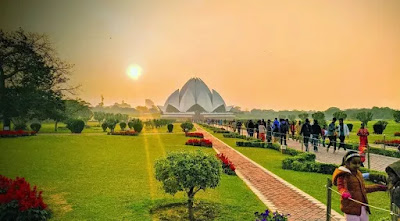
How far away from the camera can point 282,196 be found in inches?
287

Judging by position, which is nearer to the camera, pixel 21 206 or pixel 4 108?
pixel 21 206

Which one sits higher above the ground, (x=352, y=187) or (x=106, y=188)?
(x=352, y=187)

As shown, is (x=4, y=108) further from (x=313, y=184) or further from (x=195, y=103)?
(x=195, y=103)

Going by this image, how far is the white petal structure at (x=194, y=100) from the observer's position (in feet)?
258

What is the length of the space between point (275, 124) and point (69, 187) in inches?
529

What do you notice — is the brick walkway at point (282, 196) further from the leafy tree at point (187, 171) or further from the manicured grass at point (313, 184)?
the leafy tree at point (187, 171)

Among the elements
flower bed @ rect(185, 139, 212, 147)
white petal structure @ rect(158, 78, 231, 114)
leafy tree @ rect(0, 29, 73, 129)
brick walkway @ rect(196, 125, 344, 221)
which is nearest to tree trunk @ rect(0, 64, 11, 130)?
leafy tree @ rect(0, 29, 73, 129)

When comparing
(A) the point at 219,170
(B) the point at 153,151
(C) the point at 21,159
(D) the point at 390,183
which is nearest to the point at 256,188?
(A) the point at 219,170

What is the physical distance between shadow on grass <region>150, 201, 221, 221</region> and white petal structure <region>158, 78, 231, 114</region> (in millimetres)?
71450

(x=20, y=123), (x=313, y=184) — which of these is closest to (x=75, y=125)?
(x=20, y=123)

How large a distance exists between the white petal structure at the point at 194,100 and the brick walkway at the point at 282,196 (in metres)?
68.1

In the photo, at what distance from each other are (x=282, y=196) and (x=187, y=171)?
2.84 m

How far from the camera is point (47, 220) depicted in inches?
228

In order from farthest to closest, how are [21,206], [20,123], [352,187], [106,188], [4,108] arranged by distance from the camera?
1. [20,123]
2. [4,108]
3. [106,188]
4. [21,206]
5. [352,187]
